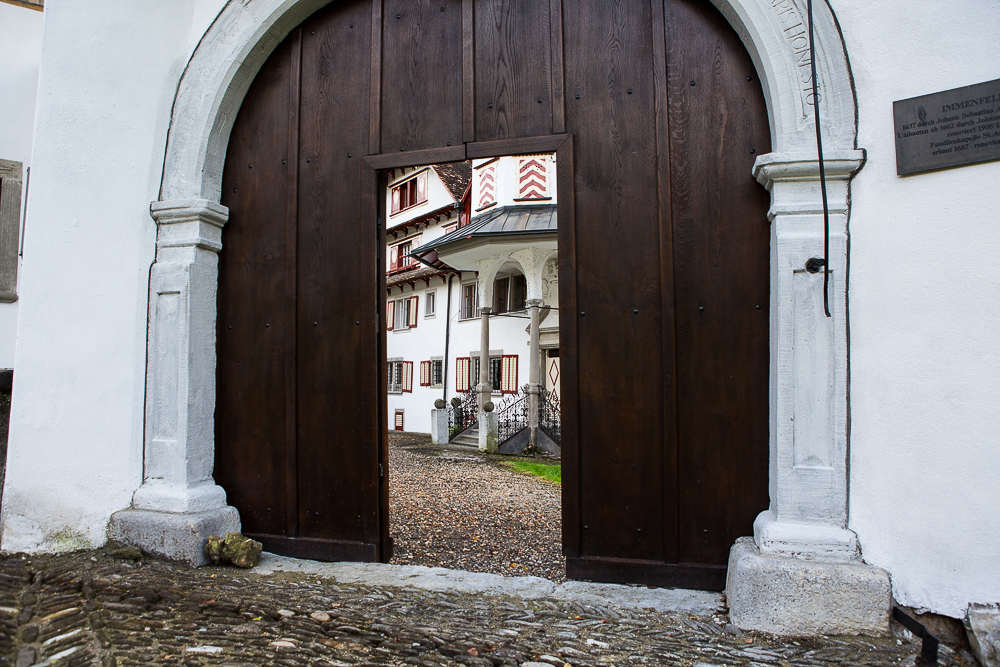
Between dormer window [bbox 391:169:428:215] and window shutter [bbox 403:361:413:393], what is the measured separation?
5.69 m

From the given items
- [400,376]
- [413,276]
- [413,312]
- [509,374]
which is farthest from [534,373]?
[400,376]

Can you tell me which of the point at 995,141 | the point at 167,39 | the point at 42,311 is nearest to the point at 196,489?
the point at 42,311

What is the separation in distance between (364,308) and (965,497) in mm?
2993

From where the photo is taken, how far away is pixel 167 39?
402 cm

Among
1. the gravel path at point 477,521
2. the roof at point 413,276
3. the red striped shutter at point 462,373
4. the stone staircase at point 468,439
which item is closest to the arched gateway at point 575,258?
the gravel path at point 477,521

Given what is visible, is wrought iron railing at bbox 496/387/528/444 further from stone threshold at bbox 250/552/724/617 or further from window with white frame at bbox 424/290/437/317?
stone threshold at bbox 250/552/724/617

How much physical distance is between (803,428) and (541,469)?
26.4 feet

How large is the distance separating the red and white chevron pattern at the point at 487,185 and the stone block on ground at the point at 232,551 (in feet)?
43.7

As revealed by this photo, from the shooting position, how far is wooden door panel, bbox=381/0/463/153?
3.76 metres

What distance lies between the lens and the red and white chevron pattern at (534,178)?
1532 cm

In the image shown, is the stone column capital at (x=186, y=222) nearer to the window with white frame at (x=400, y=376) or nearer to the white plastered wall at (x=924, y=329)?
the white plastered wall at (x=924, y=329)

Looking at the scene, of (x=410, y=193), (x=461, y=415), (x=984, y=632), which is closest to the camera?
(x=984, y=632)

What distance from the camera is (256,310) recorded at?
4.03 meters

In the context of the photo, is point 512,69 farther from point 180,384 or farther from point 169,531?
point 169,531
